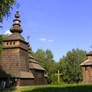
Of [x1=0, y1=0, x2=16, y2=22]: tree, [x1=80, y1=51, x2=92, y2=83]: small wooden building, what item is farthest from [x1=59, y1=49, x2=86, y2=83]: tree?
[x1=0, y1=0, x2=16, y2=22]: tree

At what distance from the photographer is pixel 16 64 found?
36.2 metres

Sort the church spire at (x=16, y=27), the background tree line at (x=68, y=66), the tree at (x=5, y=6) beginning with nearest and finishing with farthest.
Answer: the tree at (x=5, y=6), the church spire at (x=16, y=27), the background tree line at (x=68, y=66)

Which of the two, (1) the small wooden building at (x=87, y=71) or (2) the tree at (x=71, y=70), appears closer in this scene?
(1) the small wooden building at (x=87, y=71)

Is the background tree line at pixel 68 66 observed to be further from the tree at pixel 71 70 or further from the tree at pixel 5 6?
the tree at pixel 5 6

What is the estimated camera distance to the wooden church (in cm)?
3472

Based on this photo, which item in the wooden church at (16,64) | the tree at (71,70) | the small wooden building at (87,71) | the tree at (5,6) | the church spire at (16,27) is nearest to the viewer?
the tree at (5,6)

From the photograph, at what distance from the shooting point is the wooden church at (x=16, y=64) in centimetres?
3472

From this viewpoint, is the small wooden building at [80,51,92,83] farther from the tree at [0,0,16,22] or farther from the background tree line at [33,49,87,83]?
the tree at [0,0,16,22]

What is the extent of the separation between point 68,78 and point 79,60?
31.4 ft

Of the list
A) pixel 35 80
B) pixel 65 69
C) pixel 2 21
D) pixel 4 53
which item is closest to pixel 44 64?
pixel 65 69

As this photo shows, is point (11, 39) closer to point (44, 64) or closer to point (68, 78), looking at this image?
point (68, 78)

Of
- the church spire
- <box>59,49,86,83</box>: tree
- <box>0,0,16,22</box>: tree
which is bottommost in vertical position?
<box>59,49,86,83</box>: tree

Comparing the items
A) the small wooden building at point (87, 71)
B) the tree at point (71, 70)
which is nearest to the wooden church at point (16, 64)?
the small wooden building at point (87, 71)

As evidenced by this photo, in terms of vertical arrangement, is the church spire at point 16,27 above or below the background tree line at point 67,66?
above
